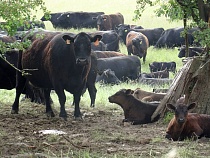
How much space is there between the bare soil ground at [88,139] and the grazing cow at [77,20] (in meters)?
35.3

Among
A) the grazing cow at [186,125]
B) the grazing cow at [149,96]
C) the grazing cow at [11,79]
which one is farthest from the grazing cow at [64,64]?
the grazing cow at [186,125]

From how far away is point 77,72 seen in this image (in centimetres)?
1373

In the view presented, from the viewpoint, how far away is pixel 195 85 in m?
12.2

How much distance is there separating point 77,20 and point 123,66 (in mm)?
25096

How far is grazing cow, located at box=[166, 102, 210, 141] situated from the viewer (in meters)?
10.9

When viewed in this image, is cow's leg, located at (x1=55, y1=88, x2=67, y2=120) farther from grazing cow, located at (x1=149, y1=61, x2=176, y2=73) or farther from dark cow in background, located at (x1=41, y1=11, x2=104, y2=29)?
dark cow in background, located at (x1=41, y1=11, x2=104, y2=29)

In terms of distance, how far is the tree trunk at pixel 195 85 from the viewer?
12148 mm

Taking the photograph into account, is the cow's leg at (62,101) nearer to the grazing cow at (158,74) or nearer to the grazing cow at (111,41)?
the grazing cow at (158,74)

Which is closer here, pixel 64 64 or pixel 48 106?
pixel 64 64

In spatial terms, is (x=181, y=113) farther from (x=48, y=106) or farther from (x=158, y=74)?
(x=158, y=74)

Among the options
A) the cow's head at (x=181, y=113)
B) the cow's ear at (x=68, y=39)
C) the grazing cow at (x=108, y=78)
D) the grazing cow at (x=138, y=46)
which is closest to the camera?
the cow's head at (x=181, y=113)

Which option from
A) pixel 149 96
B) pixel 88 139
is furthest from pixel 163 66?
pixel 88 139

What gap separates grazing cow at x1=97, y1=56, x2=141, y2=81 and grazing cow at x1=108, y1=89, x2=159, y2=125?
11314 mm

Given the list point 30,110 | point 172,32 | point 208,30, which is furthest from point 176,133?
point 172,32
